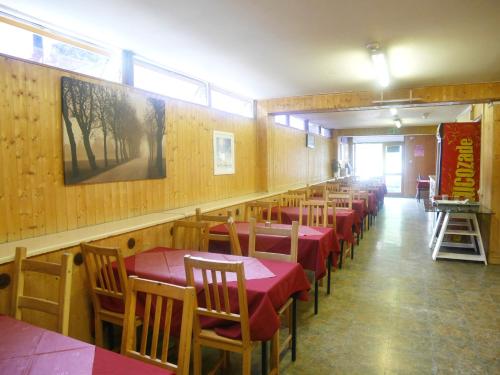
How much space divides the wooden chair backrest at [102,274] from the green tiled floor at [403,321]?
88 cm

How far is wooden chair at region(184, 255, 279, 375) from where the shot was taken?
1.86 m

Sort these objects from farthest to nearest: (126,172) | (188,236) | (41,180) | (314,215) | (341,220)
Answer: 1. (314,215)
2. (341,220)
3. (188,236)
4. (126,172)
5. (41,180)

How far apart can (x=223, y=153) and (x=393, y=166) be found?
10.6m

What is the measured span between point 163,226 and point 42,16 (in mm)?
1970

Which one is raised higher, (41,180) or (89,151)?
(89,151)

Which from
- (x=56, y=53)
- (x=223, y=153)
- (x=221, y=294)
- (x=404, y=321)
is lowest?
(x=404, y=321)

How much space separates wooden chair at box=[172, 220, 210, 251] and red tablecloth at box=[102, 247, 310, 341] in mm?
339

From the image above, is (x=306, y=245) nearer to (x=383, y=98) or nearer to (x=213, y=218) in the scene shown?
(x=213, y=218)

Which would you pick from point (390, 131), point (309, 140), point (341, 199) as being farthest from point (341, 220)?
point (390, 131)

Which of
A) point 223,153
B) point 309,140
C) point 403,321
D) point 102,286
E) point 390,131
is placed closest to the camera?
point 102,286

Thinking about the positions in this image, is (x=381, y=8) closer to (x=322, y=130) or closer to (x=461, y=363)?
(x=461, y=363)

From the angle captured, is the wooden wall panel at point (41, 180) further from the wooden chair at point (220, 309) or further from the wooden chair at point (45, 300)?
the wooden chair at point (220, 309)

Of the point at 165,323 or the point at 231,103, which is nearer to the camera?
the point at 165,323

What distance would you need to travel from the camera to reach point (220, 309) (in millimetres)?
1980
